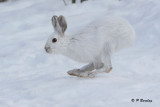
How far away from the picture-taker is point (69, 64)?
5.98 meters

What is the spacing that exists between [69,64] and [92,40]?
5.25 feet

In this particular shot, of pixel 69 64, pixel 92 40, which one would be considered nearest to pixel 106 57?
pixel 92 40

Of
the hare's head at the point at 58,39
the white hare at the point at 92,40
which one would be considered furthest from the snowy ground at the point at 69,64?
the hare's head at the point at 58,39

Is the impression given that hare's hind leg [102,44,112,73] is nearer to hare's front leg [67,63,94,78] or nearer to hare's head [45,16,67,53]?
hare's front leg [67,63,94,78]

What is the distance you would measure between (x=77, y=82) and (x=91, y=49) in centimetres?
39

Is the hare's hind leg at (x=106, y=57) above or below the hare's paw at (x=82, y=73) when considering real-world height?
above

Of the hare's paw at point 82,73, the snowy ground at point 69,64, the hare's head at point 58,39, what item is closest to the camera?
the snowy ground at point 69,64

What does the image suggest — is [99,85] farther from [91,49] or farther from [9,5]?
[9,5]

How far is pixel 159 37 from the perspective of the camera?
6.41 meters

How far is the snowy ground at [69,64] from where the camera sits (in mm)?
3883

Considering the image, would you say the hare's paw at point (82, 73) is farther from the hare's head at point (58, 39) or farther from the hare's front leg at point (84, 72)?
the hare's head at point (58, 39)

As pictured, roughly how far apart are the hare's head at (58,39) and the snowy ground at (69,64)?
394 millimetres

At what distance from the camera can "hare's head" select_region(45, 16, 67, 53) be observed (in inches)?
173

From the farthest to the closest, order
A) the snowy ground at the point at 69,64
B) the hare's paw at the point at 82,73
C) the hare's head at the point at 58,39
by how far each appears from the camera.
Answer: the hare's paw at the point at 82,73 → the hare's head at the point at 58,39 → the snowy ground at the point at 69,64
